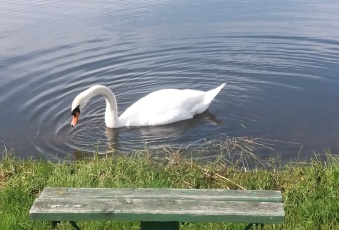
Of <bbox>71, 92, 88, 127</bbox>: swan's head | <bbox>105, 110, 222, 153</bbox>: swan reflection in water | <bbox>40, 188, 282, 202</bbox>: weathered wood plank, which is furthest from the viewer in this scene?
<bbox>71, 92, 88, 127</bbox>: swan's head

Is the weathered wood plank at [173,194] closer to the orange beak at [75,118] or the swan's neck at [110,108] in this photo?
the orange beak at [75,118]

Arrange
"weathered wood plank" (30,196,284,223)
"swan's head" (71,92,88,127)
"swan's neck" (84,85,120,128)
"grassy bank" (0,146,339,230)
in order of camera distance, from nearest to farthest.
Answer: "weathered wood plank" (30,196,284,223) → "grassy bank" (0,146,339,230) → "swan's head" (71,92,88,127) → "swan's neck" (84,85,120,128)

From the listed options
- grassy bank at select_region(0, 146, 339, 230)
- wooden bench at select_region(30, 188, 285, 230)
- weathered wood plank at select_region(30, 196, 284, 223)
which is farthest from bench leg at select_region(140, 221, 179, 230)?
grassy bank at select_region(0, 146, 339, 230)

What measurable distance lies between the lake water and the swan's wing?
14cm

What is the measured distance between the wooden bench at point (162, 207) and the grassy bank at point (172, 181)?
0.98 meters

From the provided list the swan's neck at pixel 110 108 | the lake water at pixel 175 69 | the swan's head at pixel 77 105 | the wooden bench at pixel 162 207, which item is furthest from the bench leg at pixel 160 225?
the swan's neck at pixel 110 108

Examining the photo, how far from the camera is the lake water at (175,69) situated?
8086 mm

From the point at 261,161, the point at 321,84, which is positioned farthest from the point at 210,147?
the point at 321,84

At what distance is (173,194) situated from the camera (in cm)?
374

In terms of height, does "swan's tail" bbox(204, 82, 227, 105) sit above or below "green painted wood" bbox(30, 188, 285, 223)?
below

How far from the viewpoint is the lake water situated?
8.09 m

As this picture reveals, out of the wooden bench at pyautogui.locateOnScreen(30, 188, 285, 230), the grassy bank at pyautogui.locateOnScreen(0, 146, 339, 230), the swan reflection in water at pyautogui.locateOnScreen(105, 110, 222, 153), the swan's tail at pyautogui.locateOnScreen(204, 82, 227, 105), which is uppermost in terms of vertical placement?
the wooden bench at pyautogui.locateOnScreen(30, 188, 285, 230)

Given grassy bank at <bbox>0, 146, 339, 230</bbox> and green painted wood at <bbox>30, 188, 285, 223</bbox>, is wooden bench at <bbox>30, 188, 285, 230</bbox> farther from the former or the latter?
grassy bank at <bbox>0, 146, 339, 230</bbox>

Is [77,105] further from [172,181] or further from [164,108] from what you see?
[172,181]
